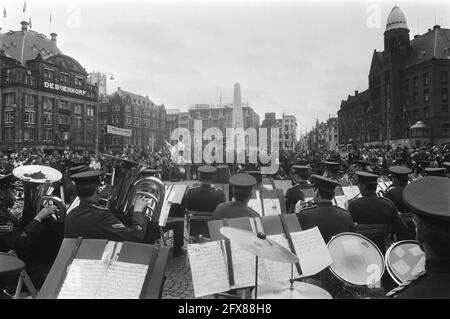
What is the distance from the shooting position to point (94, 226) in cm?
342

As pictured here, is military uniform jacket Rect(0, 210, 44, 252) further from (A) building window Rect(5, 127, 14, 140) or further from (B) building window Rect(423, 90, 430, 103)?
(B) building window Rect(423, 90, 430, 103)

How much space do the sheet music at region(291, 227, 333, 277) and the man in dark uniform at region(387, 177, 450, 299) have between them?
1.04 meters

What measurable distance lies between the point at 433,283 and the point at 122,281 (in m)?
2.00

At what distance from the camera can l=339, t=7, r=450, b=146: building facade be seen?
52469mm

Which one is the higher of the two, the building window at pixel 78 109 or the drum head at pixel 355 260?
the building window at pixel 78 109

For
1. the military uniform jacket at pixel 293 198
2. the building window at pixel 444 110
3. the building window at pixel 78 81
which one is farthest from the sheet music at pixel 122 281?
the building window at pixel 444 110

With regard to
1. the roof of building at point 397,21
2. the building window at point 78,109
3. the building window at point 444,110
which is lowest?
the building window at point 444,110

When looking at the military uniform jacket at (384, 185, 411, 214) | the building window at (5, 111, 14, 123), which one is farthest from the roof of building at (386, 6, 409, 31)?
the building window at (5, 111, 14, 123)

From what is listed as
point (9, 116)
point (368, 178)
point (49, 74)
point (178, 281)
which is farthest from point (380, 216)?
point (49, 74)

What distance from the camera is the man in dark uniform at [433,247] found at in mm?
1836

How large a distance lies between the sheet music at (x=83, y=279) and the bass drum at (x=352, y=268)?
6.97ft

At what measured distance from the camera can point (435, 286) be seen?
1828 mm

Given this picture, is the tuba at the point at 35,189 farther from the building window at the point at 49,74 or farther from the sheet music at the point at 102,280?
the building window at the point at 49,74

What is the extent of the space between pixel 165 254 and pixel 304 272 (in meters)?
1.26
